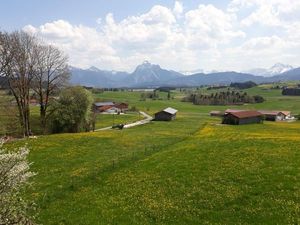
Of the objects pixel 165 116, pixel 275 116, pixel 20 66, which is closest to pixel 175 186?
pixel 20 66

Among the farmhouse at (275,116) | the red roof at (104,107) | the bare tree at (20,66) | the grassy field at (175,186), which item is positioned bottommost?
the farmhouse at (275,116)

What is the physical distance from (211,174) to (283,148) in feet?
48.8

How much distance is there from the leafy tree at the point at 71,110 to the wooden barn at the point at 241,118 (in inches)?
2156

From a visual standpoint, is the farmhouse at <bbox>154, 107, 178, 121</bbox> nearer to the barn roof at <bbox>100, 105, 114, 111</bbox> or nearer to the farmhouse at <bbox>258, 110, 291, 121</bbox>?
the farmhouse at <bbox>258, 110, 291, 121</bbox>

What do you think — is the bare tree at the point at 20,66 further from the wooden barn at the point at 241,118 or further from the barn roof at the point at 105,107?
the barn roof at the point at 105,107

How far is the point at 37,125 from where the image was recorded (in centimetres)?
8881

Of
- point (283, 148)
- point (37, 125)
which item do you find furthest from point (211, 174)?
point (37, 125)

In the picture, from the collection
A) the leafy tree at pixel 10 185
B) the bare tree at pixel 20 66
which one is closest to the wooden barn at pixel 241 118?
the bare tree at pixel 20 66

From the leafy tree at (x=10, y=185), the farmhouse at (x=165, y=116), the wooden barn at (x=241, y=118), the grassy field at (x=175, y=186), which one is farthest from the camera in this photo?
the farmhouse at (x=165, y=116)

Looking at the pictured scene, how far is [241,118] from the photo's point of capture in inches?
4921

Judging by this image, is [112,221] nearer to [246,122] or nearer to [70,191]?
[70,191]

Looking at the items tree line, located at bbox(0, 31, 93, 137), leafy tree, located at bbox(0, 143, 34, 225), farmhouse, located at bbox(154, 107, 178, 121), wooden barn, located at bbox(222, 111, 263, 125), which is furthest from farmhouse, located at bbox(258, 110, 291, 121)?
leafy tree, located at bbox(0, 143, 34, 225)

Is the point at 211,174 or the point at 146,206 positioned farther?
the point at 211,174

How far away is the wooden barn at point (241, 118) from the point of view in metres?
124
